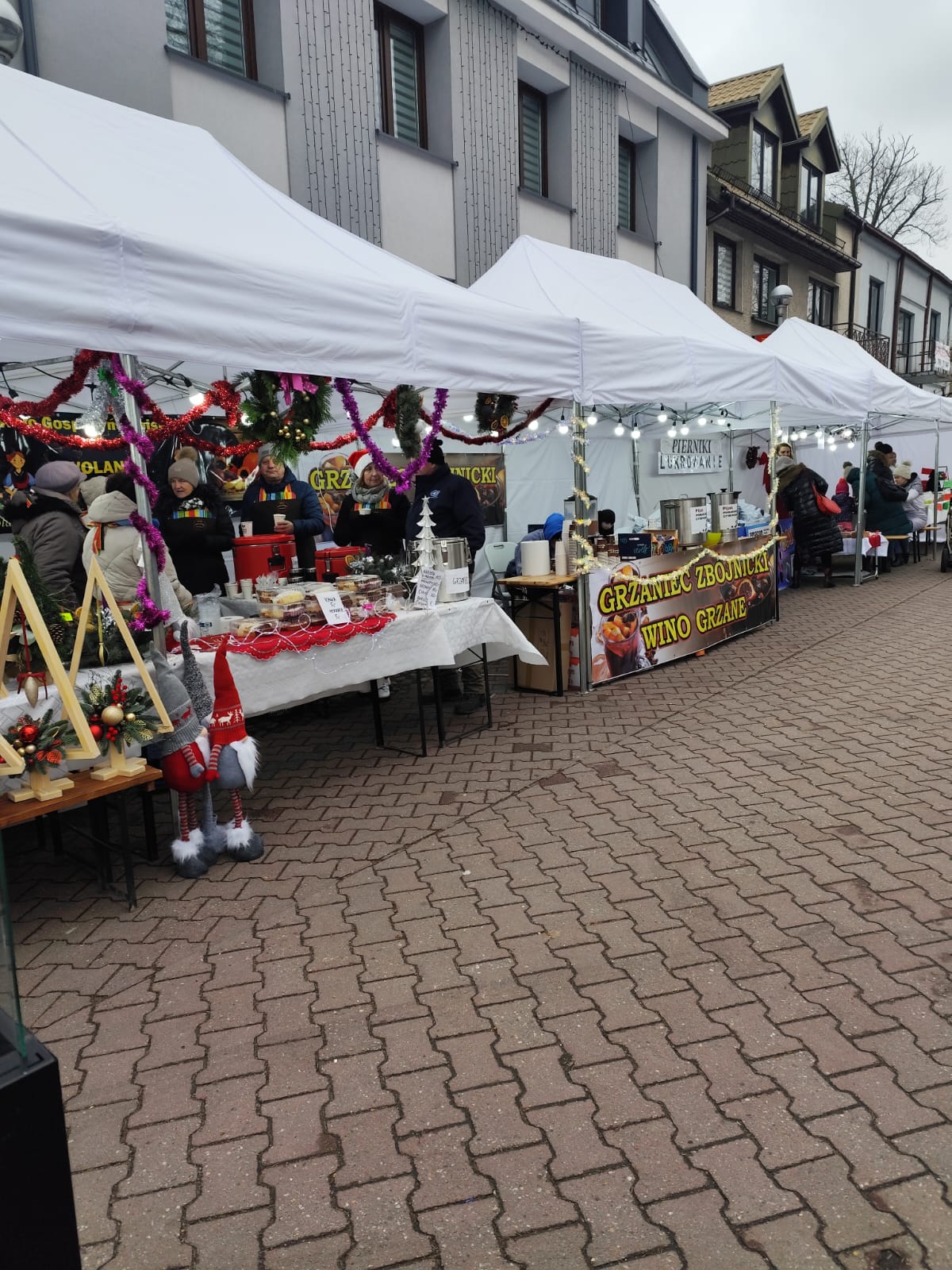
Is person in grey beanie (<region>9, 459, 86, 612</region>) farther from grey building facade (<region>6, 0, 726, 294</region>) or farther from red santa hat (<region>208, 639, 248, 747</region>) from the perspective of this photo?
grey building facade (<region>6, 0, 726, 294</region>)

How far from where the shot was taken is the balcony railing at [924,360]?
2828 centimetres

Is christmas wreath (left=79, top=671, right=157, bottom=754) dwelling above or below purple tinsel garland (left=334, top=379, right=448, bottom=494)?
below

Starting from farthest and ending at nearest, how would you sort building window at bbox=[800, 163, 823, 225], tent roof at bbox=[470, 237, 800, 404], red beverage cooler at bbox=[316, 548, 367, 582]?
building window at bbox=[800, 163, 823, 225] → tent roof at bbox=[470, 237, 800, 404] → red beverage cooler at bbox=[316, 548, 367, 582]

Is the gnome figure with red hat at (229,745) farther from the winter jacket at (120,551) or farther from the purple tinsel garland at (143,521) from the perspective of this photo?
the winter jacket at (120,551)

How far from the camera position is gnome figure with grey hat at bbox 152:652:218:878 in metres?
3.92

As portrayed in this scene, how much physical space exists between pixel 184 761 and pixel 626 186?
13.7 metres

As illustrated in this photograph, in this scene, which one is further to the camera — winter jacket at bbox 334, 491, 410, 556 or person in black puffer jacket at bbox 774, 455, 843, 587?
person in black puffer jacket at bbox 774, 455, 843, 587

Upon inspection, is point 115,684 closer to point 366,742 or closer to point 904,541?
point 366,742

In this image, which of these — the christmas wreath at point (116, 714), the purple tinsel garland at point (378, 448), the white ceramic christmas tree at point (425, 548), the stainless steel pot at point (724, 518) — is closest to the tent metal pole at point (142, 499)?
the christmas wreath at point (116, 714)

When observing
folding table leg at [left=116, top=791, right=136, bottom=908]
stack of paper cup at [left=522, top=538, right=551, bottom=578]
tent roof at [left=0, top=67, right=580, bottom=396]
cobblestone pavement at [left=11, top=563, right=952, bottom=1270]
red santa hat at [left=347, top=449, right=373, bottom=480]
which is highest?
tent roof at [left=0, top=67, right=580, bottom=396]

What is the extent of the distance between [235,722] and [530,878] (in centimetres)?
Answer: 156

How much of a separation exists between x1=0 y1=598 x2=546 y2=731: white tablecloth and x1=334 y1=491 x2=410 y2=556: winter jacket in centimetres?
155

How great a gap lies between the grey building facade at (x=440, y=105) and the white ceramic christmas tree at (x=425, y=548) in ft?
16.2

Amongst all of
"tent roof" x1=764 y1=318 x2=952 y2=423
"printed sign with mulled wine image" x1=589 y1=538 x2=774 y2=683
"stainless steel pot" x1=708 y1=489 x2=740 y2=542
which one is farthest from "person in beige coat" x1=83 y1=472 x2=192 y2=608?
"tent roof" x1=764 y1=318 x2=952 y2=423
